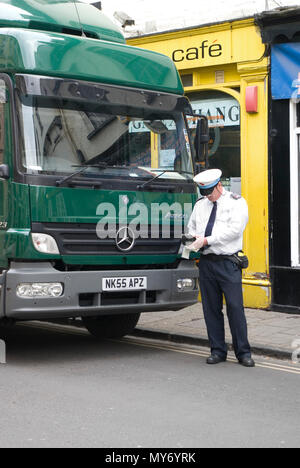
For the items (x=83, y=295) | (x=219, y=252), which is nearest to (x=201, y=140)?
(x=219, y=252)

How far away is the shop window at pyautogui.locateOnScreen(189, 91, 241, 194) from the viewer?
37.0 ft

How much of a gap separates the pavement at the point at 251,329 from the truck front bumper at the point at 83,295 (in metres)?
0.86

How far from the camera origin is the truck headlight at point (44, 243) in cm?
686

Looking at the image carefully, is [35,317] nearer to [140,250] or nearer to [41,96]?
[140,250]

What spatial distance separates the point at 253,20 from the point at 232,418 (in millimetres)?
6977

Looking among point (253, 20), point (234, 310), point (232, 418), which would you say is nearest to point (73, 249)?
point (234, 310)

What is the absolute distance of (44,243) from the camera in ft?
22.6

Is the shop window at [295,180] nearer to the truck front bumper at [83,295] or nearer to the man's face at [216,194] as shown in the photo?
the truck front bumper at [83,295]

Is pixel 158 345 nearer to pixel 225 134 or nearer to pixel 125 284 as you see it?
pixel 125 284

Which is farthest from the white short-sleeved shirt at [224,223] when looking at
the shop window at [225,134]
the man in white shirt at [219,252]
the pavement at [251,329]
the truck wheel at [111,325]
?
the shop window at [225,134]

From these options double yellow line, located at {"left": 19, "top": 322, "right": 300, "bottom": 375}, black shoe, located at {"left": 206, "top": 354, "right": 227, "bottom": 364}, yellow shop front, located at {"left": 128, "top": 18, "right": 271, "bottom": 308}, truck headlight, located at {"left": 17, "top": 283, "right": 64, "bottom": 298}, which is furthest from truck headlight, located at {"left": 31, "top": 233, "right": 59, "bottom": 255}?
yellow shop front, located at {"left": 128, "top": 18, "right": 271, "bottom": 308}

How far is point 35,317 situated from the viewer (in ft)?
22.7

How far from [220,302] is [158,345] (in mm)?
1279

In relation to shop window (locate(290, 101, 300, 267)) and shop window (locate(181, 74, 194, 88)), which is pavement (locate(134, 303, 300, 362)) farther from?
shop window (locate(181, 74, 194, 88))
